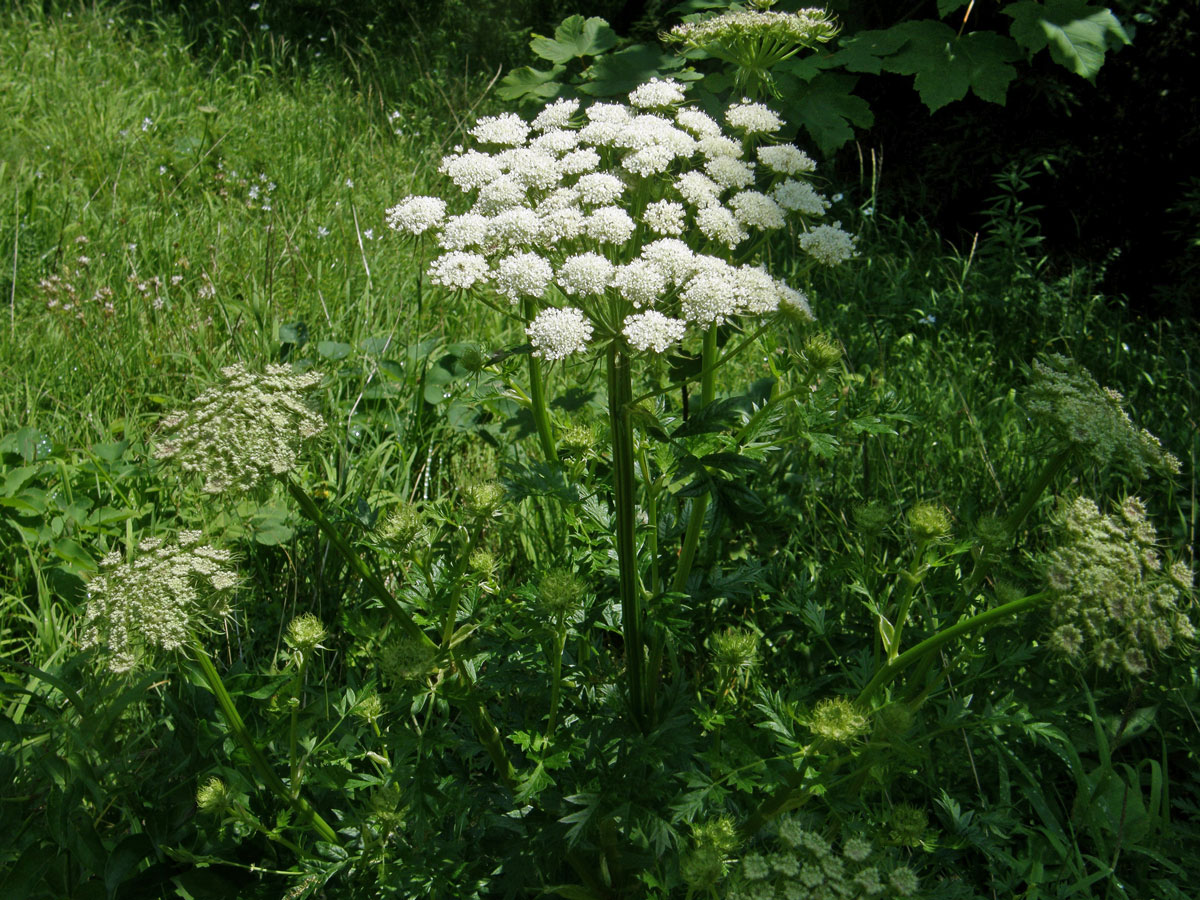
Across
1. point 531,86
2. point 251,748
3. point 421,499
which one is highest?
point 531,86

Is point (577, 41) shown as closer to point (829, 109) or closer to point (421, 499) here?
point (829, 109)

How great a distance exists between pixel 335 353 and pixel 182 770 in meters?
1.76

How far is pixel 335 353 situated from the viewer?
3611 mm

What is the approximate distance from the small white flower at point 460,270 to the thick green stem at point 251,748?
2.97 ft

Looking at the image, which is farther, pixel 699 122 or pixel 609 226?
pixel 699 122

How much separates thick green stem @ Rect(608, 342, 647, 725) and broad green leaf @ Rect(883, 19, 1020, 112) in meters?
3.17

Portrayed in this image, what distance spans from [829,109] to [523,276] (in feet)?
10.7

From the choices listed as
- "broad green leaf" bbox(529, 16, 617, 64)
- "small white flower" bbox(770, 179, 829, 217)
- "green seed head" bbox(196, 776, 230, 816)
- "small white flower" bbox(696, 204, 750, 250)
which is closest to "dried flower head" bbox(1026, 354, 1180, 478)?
"small white flower" bbox(770, 179, 829, 217)

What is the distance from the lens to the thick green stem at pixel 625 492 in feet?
5.90

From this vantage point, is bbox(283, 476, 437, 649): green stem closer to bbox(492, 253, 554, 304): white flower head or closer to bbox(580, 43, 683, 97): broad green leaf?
bbox(492, 253, 554, 304): white flower head

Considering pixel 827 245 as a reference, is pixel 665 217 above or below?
above

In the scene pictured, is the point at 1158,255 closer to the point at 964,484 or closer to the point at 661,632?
the point at 964,484

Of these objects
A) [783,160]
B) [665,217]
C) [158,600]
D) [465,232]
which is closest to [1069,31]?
[783,160]

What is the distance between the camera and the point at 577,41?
4785 millimetres
